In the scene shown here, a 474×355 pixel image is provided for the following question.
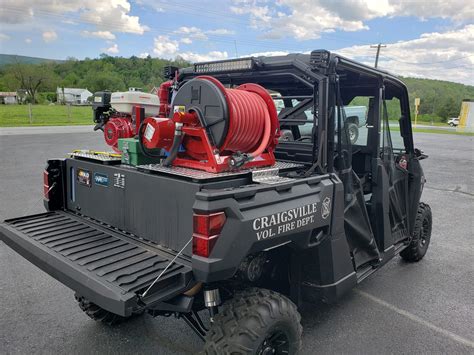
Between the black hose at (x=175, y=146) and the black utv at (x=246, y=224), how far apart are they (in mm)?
140

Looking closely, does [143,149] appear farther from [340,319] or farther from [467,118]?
[467,118]

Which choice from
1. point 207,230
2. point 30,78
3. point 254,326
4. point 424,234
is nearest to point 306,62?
point 207,230

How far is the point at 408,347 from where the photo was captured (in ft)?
10.2

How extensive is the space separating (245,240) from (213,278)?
26cm

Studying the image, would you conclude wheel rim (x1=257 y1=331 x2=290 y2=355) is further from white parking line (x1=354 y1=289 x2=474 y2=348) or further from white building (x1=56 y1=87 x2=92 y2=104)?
white building (x1=56 y1=87 x2=92 y2=104)

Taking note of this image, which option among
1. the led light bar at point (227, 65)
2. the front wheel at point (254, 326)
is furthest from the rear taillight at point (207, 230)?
the led light bar at point (227, 65)

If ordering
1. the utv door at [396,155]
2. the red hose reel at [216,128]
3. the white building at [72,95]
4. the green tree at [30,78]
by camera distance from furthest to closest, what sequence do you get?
the green tree at [30,78] < the white building at [72,95] < the utv door at [396,155] < the red hose reel at [216,128]

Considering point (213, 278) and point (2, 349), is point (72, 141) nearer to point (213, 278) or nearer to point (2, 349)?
point (2, 349)

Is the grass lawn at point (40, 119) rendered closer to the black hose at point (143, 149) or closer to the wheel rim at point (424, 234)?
the black hose at point (143, 149)

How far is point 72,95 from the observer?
72062mm

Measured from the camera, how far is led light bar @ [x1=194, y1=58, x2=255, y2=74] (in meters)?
3.17

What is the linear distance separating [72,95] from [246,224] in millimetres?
77194

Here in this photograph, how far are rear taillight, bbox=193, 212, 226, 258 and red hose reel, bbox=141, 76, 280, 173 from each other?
60cm

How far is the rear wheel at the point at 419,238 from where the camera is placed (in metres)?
4.66
